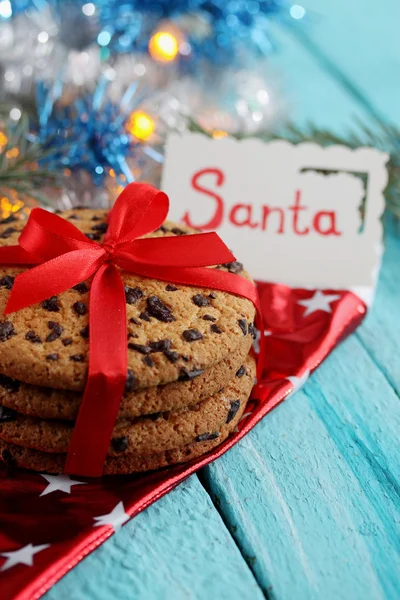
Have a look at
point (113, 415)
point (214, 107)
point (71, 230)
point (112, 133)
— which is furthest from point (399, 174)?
point (113, 415)

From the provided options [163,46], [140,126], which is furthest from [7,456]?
[163,46]

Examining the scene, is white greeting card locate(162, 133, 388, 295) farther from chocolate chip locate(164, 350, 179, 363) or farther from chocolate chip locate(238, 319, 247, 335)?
chocolate chip locate(164, 350, 179, 363)

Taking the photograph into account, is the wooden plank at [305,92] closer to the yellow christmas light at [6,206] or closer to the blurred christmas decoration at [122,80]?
the blurred christmas decoration at [122,80]

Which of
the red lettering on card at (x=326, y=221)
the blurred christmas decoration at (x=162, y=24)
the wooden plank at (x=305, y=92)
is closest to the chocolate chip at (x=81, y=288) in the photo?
the red lettering on card at (x=326, y=221)

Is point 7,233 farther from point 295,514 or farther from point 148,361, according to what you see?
point 295,514

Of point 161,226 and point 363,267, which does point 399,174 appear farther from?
point 161,226

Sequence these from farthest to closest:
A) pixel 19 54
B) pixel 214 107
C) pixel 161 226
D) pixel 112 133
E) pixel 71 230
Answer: pixel 214 107, pixel 19 54, pixel 112 133, pixel 161 226, pixel 71 230

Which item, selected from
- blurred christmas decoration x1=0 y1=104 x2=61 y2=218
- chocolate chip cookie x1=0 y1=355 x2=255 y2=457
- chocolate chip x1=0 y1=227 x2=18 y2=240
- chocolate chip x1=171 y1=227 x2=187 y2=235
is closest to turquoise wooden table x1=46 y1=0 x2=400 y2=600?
chocolate chip cookie x1=0 y1=355 x2=255 y2=457

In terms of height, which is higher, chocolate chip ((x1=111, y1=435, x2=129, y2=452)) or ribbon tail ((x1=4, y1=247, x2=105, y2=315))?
ribbon tail ((x1=4, y1=247, x2=105, y2=315))
